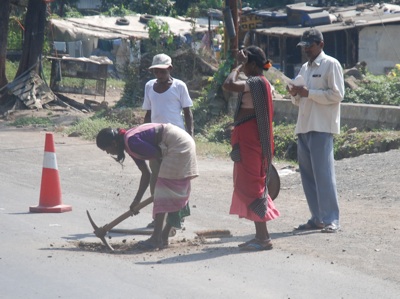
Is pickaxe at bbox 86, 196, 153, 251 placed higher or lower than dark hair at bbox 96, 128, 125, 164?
lower

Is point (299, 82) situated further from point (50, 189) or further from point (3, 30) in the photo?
point (3, 30)

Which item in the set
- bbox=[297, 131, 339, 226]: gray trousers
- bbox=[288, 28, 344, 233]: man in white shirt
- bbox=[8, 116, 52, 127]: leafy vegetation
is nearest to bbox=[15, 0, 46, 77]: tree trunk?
bbox=[8, 116, 52, 127]: leafy vegetation

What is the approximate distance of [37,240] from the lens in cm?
784

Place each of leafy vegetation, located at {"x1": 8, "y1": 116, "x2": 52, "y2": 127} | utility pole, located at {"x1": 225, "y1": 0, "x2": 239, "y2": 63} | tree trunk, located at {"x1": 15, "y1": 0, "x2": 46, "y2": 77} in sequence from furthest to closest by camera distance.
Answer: tree trunk, located at {"x1": 15, "y1": 0, "x2": 46, "y2": 77}, leafy vegetation, located at {"x1": 8, "y1": 116, "x2": 52, "y2": 127}, utility pole, located at {"x1": 225, "y1": 0, "x2": 239, "y2": 63}

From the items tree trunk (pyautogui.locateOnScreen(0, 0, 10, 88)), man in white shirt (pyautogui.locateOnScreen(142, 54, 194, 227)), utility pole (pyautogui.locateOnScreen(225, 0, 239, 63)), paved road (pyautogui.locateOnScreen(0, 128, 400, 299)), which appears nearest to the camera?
paved road (pyautogui.locateOnScreen(0, 128, 400, 299))

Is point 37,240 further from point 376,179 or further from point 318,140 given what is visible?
point 376,179

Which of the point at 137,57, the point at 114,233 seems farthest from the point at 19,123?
the point at 114,233

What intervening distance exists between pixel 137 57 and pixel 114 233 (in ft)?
47.8

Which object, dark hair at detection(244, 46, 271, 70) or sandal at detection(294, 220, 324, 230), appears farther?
sandal at detection(294, 220, 324, 230)

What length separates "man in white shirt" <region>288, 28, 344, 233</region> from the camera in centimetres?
796

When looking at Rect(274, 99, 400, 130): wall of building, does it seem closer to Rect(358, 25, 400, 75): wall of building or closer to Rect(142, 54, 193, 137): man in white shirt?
Rect(142, 54, 193, 137): man in white shirt

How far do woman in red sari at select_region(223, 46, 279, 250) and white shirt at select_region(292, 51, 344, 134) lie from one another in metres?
0.87

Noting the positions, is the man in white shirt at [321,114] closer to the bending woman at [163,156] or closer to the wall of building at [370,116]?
the bending woman at [163,156]

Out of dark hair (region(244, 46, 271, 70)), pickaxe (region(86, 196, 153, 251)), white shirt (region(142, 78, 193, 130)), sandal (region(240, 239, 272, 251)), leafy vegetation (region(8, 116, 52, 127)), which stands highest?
dark hair (region(244, 46, 271, 70))
